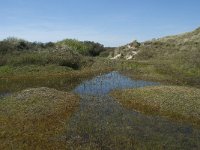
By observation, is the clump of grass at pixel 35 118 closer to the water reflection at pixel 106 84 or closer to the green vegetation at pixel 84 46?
the water reflection at pixel 106 84

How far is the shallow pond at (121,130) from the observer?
25984 millimetres

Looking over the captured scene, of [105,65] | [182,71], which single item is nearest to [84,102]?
[182,71]

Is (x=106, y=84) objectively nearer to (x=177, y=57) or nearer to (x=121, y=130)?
(x=121, y=130)

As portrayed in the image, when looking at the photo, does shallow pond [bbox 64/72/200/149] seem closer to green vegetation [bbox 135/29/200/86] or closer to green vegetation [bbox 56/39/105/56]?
green vegetation [bbox 135/29/200/86]

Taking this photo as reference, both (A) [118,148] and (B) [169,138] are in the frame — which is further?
(B) [169,138]

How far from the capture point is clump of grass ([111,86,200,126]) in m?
34.3

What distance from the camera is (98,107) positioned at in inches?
1464

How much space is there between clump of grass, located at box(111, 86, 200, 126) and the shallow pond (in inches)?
53.3

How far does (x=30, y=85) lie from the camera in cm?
5212

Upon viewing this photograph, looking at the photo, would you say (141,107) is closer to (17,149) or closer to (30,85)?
(17,149)

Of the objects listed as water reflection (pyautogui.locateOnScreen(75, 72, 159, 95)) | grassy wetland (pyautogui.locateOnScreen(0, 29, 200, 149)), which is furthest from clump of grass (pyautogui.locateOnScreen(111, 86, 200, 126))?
water reflection (pyautogui.locateOnScreen(75, 72, 159, 95))

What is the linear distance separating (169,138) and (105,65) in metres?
50.4

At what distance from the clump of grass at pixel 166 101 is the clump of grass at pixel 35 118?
596 centimetres

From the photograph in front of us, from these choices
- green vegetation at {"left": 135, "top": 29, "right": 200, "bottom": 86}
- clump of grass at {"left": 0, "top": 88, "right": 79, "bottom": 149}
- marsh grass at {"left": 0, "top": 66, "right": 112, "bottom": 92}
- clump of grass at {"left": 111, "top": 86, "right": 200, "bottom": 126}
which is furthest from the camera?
green vegetation at {"left": 135, "top": 29, "right": 200, "bottom": 86}
